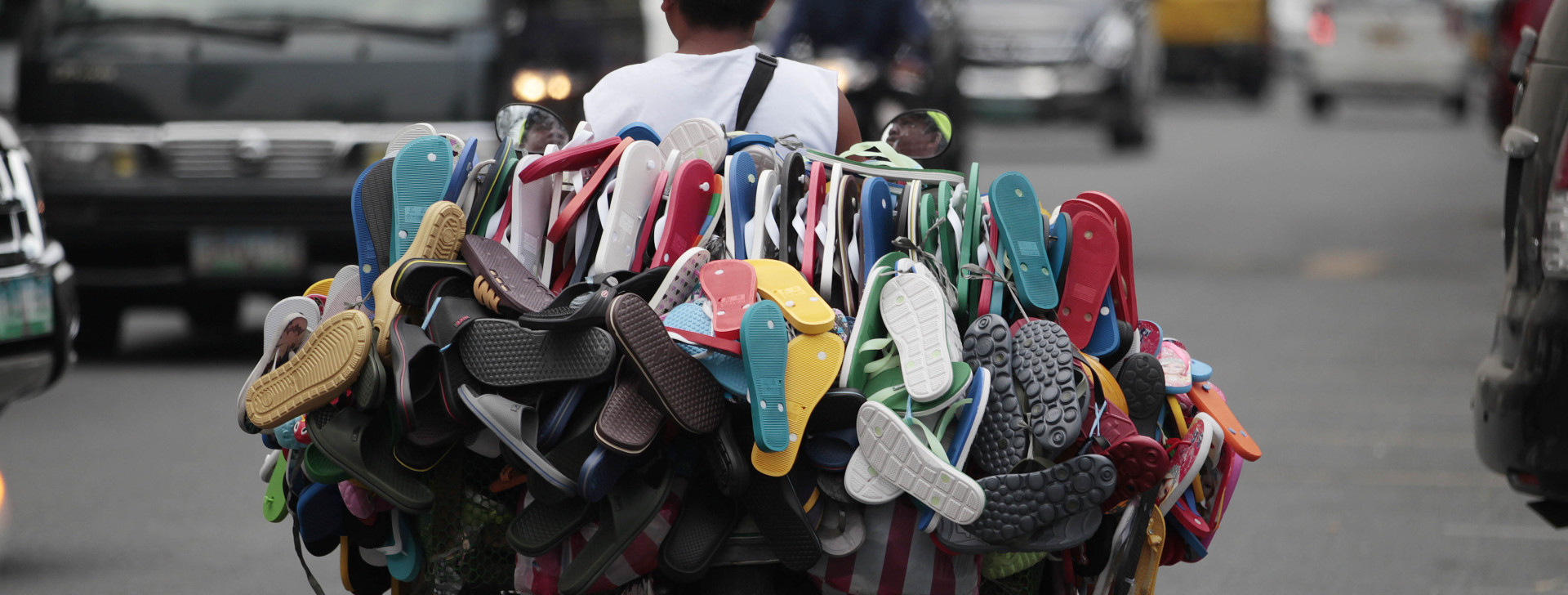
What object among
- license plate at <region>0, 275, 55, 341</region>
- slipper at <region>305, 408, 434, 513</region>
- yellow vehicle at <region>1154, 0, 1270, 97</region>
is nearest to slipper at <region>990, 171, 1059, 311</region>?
slipper at <region>305, 408, 434, 513</region>

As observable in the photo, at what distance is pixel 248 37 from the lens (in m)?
7.69

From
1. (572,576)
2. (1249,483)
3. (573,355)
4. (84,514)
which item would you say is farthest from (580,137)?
(1249,483)

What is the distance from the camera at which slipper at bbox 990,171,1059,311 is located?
2461 mm

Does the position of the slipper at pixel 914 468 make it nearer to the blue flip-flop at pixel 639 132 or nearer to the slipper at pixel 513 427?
the slipper at pixel 513 427

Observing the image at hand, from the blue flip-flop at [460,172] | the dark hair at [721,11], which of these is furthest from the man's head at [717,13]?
the blue flip-flop at [460,172]

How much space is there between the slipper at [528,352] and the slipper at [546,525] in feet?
0.63

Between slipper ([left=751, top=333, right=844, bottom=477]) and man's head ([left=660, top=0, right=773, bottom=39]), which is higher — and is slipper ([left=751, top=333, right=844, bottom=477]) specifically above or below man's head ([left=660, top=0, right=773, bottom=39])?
below

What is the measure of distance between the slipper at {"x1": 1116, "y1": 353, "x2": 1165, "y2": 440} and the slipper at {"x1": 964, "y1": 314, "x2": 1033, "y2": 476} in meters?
0.17

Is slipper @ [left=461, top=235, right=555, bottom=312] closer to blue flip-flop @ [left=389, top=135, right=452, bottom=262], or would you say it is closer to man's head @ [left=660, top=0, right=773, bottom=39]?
blue flip-flop @ [left=389, top=135, right=452, bottom=262]

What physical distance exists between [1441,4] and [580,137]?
2592 cm

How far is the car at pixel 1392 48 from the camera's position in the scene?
25.5m

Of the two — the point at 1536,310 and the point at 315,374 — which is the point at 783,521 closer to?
the point at 315,374

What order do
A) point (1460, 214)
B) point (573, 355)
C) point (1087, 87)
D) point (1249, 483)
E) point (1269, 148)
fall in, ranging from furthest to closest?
point (1269, 148) < point (1087, 87) < point (1460, 214) < point (1249, 483) < point (573, 355)

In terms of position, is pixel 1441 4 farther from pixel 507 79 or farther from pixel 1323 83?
pixel 507 79
